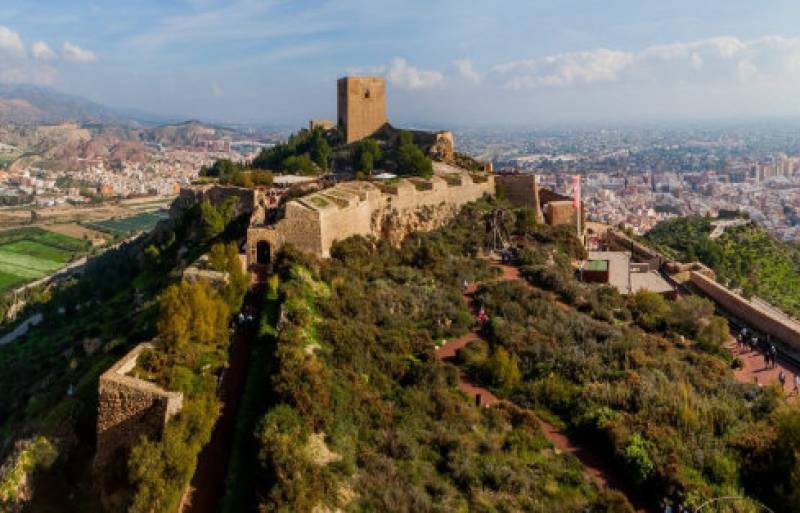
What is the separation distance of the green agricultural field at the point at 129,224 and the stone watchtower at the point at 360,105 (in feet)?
150

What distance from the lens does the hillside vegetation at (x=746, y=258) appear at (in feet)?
95.3

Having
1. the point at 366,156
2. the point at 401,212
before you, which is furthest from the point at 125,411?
the point at 366,156

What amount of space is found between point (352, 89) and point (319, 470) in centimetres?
2900

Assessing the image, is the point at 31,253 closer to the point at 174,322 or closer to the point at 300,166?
the point at 300,166

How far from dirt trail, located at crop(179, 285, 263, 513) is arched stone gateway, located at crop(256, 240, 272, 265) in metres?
4.26

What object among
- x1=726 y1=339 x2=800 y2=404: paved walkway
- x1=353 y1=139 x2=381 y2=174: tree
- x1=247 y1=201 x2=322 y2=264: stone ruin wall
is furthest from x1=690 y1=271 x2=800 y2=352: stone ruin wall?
x1=353 y1=139 x2=381 y2=174: tree

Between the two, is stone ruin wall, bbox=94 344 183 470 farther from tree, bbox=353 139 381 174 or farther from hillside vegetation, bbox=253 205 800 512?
tree, bbox=353 139 381 174

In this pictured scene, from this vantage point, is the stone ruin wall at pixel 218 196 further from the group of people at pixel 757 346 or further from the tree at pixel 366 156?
the group of people at pixel 757 346

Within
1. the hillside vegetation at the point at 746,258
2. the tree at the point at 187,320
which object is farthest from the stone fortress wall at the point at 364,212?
the hillside vegetation at the point at 746,258

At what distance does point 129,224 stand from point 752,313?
77399 millimetres

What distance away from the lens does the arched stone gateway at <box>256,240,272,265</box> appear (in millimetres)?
16906

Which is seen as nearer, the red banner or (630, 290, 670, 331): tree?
(630, 290, 670, 331): tree

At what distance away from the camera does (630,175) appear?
129750 mm

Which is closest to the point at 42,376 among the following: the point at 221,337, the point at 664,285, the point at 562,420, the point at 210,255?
the point at 210,255
